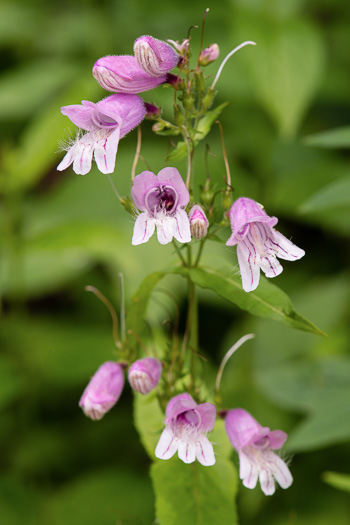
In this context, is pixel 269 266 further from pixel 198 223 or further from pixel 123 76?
pixel 123 76

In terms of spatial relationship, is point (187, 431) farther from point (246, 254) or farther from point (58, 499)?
point (58, 499)

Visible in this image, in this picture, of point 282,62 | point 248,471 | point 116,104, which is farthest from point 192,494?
point 282,62

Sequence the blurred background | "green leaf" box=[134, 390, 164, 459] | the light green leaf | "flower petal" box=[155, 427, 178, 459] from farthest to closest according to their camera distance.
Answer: the blurred background < the light green leaf < "green leaf" box=[134, 390, 164, 459] < "flower petal" box=[155, 427, 178, 459]

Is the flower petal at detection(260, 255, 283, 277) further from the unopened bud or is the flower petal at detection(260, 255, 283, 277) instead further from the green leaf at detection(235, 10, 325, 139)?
the green leaf at detection(235, 10, 325, 139)

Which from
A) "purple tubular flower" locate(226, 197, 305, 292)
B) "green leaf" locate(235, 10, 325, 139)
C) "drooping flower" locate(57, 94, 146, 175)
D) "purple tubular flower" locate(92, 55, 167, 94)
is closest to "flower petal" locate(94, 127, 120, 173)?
"drooping flower" locate(57, 94, 146, 175)

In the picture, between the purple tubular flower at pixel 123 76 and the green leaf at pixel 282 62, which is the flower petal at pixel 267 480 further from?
the green leaf at pixel 282 62
